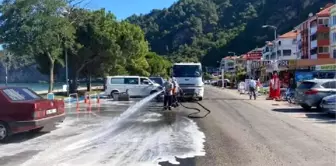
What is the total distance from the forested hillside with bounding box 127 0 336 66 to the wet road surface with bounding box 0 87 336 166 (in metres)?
133

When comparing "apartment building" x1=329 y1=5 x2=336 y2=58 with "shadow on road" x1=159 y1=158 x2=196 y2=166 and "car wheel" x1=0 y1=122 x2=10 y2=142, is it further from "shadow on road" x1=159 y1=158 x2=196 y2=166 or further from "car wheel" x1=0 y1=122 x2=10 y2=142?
"shadow on road" x1=159 y1=158 x2=196 y2=166

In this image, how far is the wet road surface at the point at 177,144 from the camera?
8.94 metres

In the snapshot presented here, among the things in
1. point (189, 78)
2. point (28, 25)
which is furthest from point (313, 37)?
point (28, 25)

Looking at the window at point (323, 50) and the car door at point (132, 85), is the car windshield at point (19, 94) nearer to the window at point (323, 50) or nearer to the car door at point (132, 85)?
the car door at point (132, 85)

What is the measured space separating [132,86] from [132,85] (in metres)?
0.09

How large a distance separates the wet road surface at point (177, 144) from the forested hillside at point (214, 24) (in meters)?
133

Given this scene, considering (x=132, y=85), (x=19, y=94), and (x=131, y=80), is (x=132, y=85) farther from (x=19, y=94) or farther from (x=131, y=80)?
(x=19, y=94)

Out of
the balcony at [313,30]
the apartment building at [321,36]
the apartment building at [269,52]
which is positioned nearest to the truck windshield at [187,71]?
the apartment building at [321,36]

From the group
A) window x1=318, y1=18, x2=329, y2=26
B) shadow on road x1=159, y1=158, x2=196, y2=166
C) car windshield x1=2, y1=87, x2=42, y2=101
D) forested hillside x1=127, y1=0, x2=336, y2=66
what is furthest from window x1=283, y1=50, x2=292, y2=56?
shadow on road x1=159, y1=158, x2=196, y2=166

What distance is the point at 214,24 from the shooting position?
628ft

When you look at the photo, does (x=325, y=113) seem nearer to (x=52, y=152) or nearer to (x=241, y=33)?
(x=52, y=152)

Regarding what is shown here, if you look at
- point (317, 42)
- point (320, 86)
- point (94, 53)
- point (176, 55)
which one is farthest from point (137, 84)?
point (176, 55)

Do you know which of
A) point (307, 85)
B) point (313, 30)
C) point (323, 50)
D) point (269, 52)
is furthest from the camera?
point (269, 52)

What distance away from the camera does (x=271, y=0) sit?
16588 centimetres
